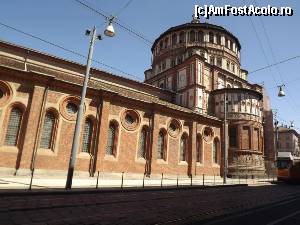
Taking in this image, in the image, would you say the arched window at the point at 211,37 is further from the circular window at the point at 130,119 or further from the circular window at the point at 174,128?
the circular window at the point at 130,119

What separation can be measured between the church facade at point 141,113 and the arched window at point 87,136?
0.08 metres

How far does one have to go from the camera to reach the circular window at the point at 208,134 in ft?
102

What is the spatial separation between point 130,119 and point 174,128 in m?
5.72

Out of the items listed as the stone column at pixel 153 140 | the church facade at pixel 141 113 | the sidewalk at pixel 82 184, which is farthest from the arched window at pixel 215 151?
the stone column at pixel 153 140

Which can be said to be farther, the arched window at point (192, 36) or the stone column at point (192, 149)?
the arched window at point (192, 36)

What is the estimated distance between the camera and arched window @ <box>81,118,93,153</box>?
21.7 m

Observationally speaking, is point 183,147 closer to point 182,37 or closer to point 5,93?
point 5,93

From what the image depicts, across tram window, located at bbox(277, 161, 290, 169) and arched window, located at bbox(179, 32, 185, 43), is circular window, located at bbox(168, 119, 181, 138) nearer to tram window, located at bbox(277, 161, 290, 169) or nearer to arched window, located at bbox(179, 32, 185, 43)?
tram window, located at bbox(277, 161, 290, 169)

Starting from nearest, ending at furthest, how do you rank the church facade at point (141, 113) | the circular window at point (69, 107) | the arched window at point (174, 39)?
the church facade at point (141, 113)
the circular window at point (69, 107)
the arched window at point (174, 39)

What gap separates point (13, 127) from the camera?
61.5 ft

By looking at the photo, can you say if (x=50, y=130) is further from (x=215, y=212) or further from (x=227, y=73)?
(x=227, y=73)

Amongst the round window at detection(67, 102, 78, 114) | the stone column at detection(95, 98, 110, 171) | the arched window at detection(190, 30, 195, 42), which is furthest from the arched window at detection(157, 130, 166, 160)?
the arched window at detection(190, 30, 195, 42)

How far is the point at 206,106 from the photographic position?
114ft

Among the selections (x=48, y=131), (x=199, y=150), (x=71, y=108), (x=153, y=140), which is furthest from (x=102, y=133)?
(x=199, y=150)
